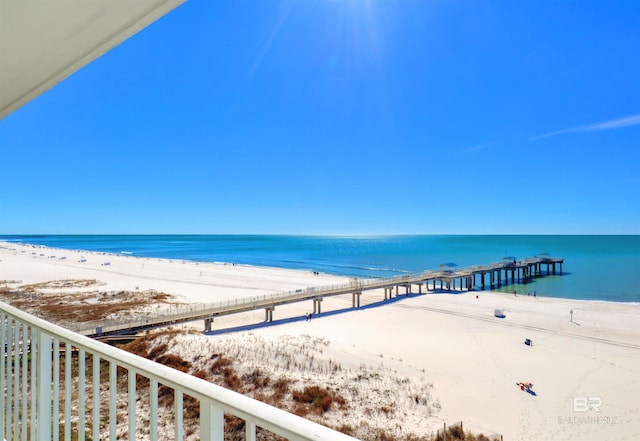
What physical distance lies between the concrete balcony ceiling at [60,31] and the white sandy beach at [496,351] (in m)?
7.96

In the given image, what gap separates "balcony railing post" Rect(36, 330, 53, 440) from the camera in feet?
5.13

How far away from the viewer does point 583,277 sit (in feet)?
110

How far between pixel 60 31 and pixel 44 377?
181 centimetres

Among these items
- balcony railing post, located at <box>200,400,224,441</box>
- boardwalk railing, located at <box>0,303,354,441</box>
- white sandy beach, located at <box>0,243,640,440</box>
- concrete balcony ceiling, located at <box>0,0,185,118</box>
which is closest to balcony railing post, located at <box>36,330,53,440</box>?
boardwalk railing, located at <box>0,303,354,441</box>

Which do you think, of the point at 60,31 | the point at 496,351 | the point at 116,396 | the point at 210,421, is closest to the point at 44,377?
the point at 116,396

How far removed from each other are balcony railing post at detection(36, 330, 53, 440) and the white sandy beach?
23.1ft

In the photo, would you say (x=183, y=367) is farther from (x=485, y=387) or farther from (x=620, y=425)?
(x=620, y=425)

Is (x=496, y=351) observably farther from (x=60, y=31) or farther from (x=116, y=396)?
(x=60, y=31)

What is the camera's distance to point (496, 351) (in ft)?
38.8

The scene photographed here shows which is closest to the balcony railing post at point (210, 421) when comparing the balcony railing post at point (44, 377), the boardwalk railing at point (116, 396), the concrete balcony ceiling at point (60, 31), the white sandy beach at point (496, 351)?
the boardwalk railing at point (116, 396)

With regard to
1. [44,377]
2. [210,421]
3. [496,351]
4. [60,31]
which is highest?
[60,31]

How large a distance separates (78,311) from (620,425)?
20.2m

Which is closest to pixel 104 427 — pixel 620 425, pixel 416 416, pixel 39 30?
pixel 39 30

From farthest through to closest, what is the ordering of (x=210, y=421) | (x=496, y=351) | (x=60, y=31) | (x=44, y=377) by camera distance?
(x=496, y=351), (x=60, y=31), (x=44, y=377), (x=210, y=421)
